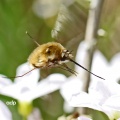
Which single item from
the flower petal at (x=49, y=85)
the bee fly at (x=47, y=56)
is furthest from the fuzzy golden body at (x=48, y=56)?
the flower petal at (x=49, y=85)

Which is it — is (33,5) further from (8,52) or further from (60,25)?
(60,25)

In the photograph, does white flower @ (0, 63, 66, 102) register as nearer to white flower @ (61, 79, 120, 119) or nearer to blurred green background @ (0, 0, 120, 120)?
blurred green background @ (0, 0, 120, 120)

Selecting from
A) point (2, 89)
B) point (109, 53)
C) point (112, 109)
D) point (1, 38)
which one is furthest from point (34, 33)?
point (112, 109)

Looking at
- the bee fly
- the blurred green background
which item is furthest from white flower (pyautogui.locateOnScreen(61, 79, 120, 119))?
the blurred green background

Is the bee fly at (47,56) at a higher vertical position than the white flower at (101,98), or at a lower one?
higher

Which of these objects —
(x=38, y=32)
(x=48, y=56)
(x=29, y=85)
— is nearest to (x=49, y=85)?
(x=29, y=85)

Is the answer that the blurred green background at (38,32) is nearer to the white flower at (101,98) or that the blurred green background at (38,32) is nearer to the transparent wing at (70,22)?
the transparent wing at (70,22)

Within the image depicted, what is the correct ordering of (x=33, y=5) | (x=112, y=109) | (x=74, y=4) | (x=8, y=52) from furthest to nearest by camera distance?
(x=33, y=5) → (x=74, y=4) → (x=8, y=52) → (x=112, y=109)
